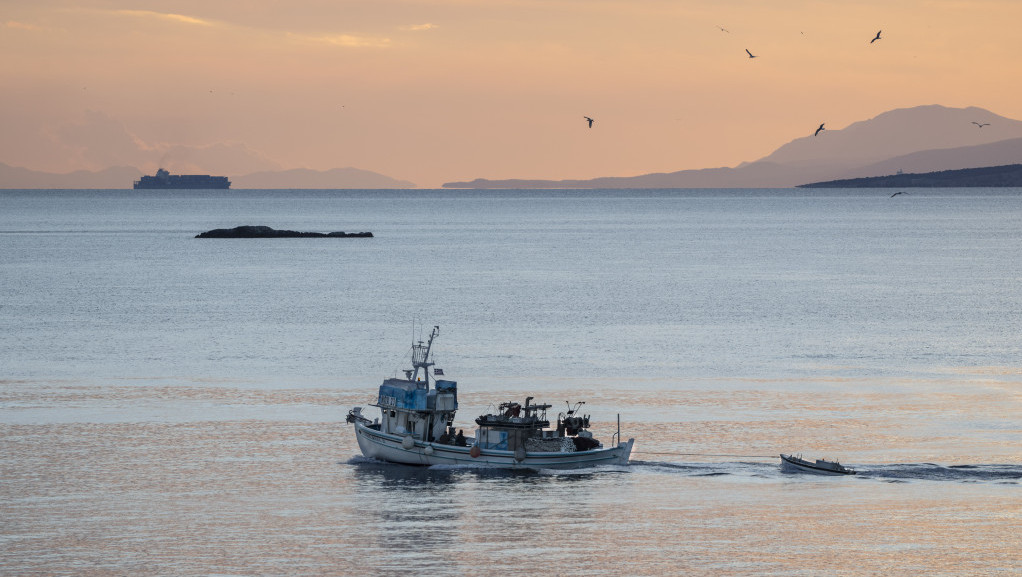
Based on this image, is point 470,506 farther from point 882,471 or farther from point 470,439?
point 882,471

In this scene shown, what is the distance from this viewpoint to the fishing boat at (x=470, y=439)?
4994cm

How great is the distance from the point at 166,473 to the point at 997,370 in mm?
43718

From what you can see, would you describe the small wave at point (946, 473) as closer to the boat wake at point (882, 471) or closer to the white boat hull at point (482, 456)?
the boat wake at point (882, 471)

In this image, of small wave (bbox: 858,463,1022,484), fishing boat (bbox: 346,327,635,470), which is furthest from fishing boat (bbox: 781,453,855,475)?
fishing boat (bbox: 346,327,635,470)

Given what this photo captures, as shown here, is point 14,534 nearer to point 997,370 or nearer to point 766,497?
point 766,497

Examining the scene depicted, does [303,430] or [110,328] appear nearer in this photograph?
[303,430]

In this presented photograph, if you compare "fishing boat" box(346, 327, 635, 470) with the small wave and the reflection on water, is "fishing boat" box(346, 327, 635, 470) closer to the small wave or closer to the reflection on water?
the reflection on water

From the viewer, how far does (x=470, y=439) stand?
2050 inches

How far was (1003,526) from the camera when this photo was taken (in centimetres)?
4069

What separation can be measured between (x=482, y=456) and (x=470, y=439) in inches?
77.0

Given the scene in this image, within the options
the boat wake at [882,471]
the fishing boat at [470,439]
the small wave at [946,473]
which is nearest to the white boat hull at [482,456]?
the fishing boat at [470,439]

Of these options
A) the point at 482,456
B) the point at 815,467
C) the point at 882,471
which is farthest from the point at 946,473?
the point at 482,456

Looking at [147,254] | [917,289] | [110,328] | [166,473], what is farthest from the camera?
[147,254]

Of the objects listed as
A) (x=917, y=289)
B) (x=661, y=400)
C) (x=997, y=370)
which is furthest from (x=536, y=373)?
(x=917, y=289)
